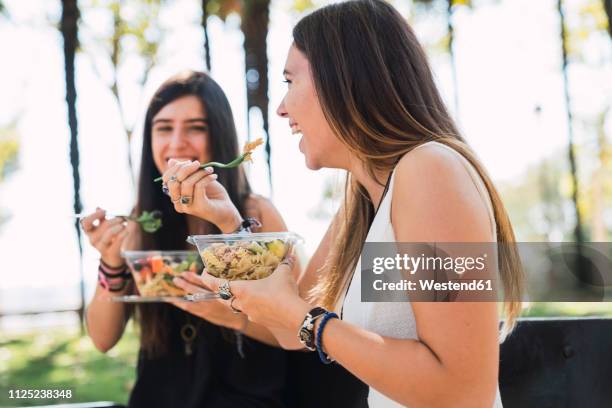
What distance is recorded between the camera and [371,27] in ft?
6.40

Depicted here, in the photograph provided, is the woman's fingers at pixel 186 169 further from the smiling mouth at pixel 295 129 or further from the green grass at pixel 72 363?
the green grass at pixel 72 363

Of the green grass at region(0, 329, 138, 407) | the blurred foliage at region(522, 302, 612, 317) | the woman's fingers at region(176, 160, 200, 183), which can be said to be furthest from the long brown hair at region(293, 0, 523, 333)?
the blurred foliage at region(522, 302, 612, 317)

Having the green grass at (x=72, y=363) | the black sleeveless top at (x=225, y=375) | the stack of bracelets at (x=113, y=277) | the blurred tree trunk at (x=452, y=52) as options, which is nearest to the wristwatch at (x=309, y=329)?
the black sleeveless top at (x=225, y=375)

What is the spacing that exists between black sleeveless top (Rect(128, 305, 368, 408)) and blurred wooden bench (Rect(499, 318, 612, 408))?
0.62 m

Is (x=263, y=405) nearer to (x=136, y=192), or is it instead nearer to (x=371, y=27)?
(x=136, y=192)

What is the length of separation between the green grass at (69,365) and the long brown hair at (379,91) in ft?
12.5

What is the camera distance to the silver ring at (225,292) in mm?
1856

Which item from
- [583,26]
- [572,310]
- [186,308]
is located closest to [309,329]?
[186,308]

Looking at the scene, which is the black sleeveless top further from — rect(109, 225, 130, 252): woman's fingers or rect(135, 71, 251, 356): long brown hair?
rect(109, 225, 130, 252): woman's fingers

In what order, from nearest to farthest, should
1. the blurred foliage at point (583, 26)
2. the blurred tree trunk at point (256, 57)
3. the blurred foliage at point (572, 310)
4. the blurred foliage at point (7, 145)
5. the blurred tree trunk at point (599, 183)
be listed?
the blurred tree trunk at point (256, 57)
the blurred foliage at point (572, 310)
the blurred foliage at point (583, 26)
the blurred tree trunk at point (599, 183)
the blurred foliage at point (7, 145)

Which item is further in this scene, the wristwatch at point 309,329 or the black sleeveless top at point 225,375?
the black sleeveless top at point 225,375

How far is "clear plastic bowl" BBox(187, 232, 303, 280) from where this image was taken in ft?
6.26

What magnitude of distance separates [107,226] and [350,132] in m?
1.20

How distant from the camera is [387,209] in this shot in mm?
1795
